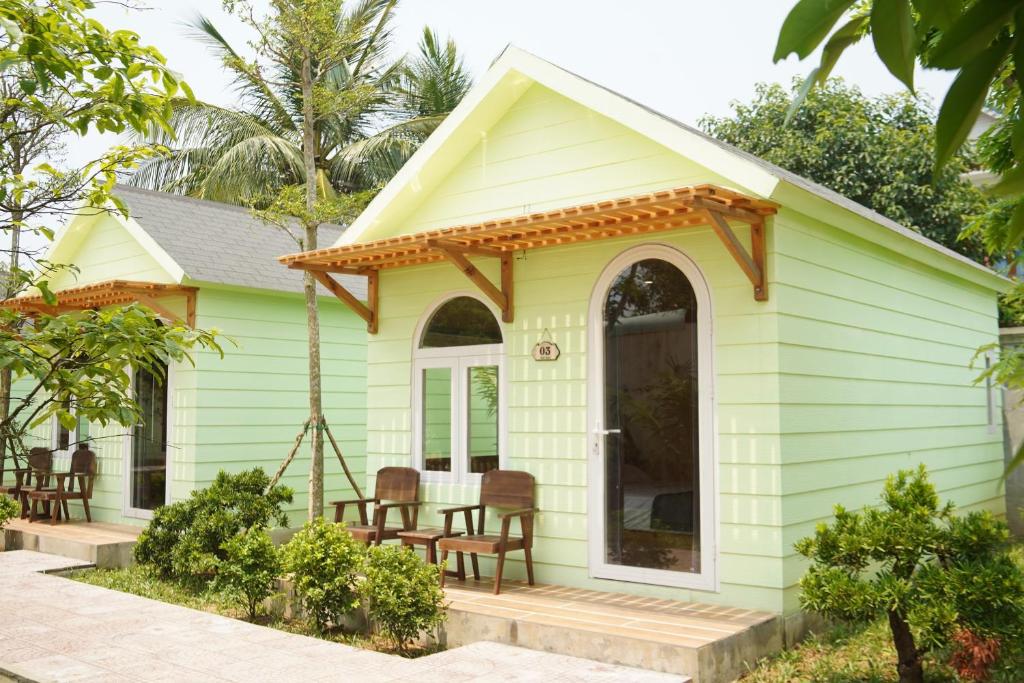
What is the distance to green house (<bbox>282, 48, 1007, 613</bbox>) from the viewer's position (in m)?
6.64

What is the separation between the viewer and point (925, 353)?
909 cm

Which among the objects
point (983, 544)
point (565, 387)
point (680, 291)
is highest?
point (680, 291)

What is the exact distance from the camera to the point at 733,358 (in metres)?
6.79

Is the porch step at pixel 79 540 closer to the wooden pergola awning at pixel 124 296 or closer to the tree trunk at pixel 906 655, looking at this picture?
the wooden pergola awning at pixel 124 296

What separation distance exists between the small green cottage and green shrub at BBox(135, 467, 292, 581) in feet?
5.18

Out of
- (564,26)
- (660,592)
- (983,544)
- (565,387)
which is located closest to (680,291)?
(565,387)

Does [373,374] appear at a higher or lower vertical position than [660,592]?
higher

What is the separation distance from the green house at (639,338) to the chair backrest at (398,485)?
0.15 meters

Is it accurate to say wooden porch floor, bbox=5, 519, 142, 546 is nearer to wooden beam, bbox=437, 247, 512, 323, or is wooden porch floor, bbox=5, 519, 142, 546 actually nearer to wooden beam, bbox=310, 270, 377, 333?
wooden beam, bbox=310, 270, 377, 333

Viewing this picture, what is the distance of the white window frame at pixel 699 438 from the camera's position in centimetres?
679

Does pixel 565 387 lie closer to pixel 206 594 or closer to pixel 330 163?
pixel 206 594

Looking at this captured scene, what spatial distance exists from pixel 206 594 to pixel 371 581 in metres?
2.63

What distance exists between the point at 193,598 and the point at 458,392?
3.10 m

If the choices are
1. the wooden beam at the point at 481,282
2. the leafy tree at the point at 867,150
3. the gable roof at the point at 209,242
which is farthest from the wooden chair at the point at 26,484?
the leafy tree at the point at 867,150
